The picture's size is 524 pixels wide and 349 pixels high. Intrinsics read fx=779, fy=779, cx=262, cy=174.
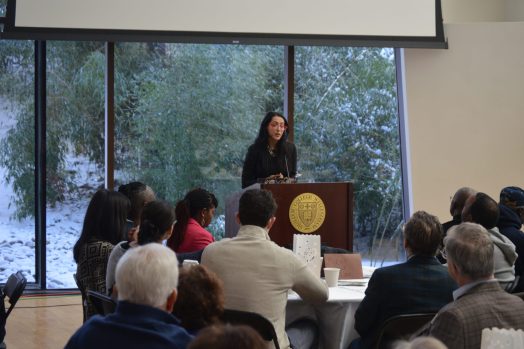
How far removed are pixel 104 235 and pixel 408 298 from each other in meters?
1.63

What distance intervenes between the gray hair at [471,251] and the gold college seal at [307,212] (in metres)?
1.95

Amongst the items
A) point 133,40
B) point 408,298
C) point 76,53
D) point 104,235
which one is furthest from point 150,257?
point 76,53

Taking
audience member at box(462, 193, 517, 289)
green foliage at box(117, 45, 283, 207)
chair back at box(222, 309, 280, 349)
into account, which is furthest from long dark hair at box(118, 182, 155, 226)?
green foliage at box(117, 45, 283, 207)

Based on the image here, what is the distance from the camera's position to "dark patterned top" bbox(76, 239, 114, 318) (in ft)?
13.1

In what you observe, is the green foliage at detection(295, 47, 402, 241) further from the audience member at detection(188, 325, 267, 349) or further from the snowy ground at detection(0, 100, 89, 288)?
the audience member at detection(188, 325, 267, 349)

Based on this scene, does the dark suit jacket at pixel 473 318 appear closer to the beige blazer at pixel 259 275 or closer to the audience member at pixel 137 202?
the beige blazer at pixel 259 275

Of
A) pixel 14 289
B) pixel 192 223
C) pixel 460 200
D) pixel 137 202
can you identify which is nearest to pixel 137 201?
pixel 137 202

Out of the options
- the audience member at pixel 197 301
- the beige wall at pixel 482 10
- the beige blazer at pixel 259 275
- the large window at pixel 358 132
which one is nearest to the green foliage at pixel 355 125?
the large window at pixel 358 132

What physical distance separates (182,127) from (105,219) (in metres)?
3.97

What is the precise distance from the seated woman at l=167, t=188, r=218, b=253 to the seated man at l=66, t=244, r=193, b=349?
2241 mm

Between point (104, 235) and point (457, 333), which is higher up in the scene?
point (104, 235)

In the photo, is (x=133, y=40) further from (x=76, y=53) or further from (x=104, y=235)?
(x=104, y=235)

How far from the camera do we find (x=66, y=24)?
712 centimetres

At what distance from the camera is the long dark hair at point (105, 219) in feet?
13.3
